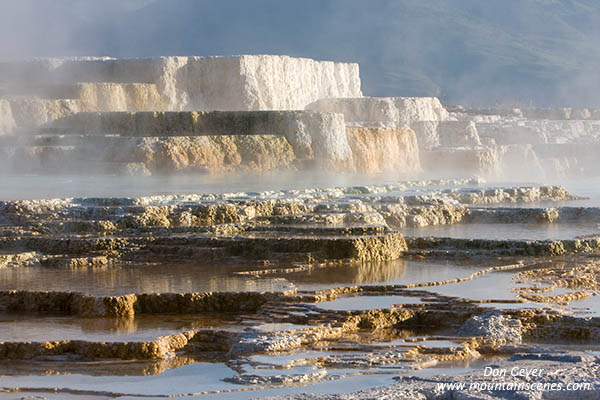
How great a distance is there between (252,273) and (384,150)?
2062 centimetres

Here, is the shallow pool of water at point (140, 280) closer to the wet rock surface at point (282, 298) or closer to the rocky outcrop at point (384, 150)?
the wet rock surface at point (282, 298)

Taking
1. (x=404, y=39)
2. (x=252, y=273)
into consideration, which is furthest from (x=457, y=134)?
(x=404, y=39)

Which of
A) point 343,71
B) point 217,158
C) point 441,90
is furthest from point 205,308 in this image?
point 441,90

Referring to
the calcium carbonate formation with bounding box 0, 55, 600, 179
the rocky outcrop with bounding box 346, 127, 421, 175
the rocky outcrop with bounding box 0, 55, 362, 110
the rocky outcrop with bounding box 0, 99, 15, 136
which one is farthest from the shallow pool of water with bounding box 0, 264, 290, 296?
the rocky outcrop with bounding box 0, 55, 362, 110

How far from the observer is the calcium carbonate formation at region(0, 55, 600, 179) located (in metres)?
25.5

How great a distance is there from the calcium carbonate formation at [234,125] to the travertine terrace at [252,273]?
8 centimetres

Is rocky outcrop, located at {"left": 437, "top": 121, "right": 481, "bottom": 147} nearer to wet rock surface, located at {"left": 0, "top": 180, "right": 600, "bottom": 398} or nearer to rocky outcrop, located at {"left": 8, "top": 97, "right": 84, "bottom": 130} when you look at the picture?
rocky outcrop, located at {"left": 8, "top": 97, "right": 84, "bottom": 130}

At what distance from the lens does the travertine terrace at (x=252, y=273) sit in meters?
8.59

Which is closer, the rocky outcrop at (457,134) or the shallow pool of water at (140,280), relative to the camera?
the shallow pool of water at (140,280)

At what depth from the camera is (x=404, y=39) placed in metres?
102

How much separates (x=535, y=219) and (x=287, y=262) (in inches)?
239

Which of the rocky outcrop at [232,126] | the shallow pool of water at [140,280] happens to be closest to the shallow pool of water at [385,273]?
the shallow pool of water at [140,280]

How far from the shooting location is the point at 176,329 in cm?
961

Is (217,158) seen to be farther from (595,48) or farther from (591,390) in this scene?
(595,48)
